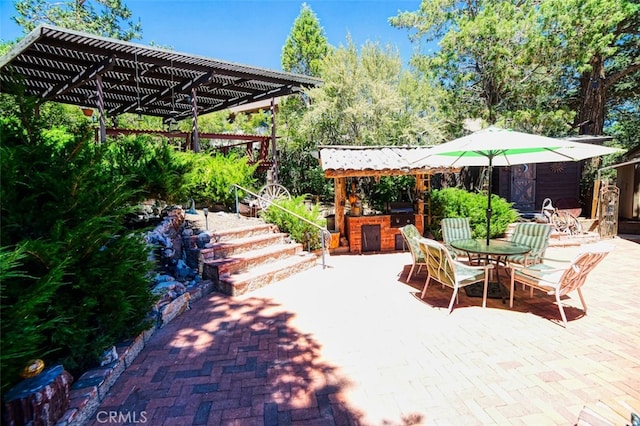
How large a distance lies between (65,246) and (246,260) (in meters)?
3.23

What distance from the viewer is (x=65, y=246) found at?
93.0 inches

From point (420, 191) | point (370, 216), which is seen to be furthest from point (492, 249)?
point (420, 191)

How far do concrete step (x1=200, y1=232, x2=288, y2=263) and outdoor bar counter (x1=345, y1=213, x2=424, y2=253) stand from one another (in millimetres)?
1701

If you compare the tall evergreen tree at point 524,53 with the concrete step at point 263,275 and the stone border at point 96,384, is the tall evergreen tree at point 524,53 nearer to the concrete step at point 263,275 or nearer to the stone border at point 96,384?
the concrete step at point 263,275

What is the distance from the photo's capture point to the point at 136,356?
3.16 meters

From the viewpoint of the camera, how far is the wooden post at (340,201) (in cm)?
771

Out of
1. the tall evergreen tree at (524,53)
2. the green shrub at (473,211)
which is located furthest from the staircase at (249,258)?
the tall evergreen tree at (524,53)

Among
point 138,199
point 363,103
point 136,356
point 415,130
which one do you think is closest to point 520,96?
point 415,130

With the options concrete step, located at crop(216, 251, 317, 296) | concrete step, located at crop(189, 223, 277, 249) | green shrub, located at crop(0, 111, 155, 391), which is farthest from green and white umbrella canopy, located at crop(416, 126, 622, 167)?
green shrub, located at crop(0, 111, 155, 391)

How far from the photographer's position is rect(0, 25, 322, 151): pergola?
610 cm

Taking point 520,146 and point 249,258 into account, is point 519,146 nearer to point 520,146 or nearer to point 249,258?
point 520,146

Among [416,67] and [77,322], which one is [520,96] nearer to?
[416,67]

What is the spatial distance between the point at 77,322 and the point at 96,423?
0.75 m

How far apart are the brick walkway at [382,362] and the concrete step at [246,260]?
56 cm
